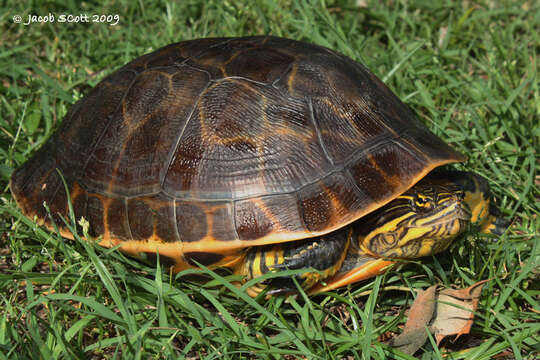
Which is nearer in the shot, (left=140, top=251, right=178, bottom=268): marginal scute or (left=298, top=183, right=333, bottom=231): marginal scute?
(left=298, top=183, right=333, bottom=231): marginal scute

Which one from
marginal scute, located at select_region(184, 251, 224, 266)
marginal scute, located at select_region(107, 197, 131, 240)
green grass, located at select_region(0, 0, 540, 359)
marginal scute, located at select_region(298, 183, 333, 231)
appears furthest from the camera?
marginal scute, located at select_region(107, 197, 131, 240)

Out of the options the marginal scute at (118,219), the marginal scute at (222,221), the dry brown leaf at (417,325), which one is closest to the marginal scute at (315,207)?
the marginal scute at (222,221)

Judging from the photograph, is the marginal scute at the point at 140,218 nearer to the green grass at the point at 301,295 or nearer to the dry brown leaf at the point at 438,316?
the green grass at the point at 301,295

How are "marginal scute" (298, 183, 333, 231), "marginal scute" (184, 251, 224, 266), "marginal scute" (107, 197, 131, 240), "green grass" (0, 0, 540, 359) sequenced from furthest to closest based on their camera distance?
1. "marginal scute" (107, 197, 131, 240)
2. "marginal scute" (184, 251, 224, 266)
3. "marginal scute" (298, 183, 333, 231)
4. "green grass" (0, 0, 540, 359)

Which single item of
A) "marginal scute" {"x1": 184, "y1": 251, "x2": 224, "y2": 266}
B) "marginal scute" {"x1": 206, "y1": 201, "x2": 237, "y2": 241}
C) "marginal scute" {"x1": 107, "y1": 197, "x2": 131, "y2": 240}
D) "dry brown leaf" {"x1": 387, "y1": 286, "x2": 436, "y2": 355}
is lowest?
"dry brown leaf" {"x1": 387, "y1": 286, "x2": 436, "y2": 355}

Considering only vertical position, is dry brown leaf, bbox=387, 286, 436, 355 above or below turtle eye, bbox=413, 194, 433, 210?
below

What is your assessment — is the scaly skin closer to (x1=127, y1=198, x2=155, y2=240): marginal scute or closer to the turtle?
the turtle

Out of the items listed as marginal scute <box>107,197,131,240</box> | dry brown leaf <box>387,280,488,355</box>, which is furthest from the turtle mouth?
marginal scute <box>107,197,131,240</box>
